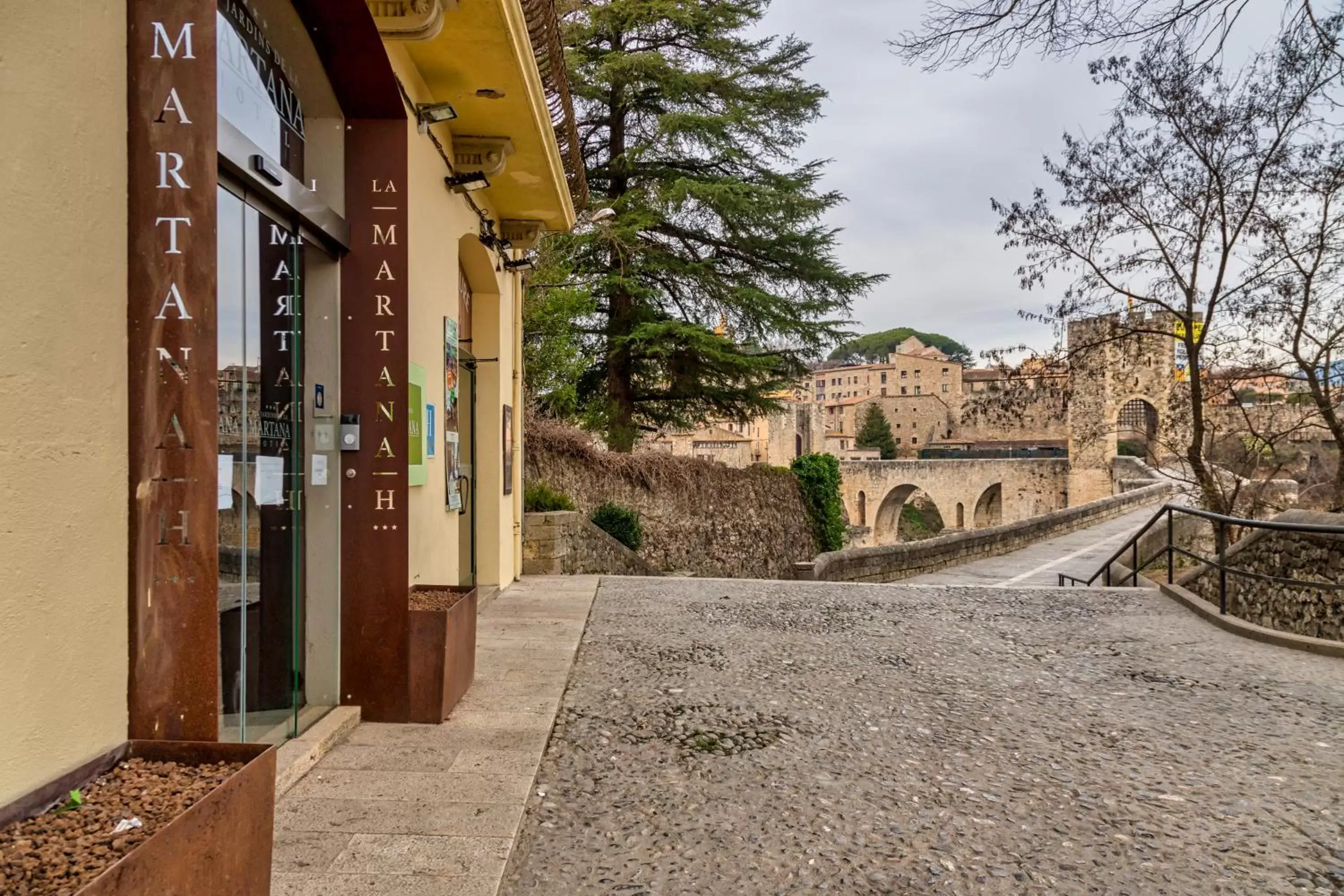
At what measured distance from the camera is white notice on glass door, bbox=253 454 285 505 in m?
3.15

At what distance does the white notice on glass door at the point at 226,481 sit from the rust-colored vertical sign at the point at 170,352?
955 millimetres

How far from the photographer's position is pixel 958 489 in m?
40.3

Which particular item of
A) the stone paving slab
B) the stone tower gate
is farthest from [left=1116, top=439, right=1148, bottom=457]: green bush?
the stone paving slab

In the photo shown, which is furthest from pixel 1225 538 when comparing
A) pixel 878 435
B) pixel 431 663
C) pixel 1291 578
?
pixel 878 435

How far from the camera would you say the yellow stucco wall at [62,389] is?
1593mm

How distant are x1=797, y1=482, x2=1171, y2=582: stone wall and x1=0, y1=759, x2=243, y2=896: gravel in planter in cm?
1004

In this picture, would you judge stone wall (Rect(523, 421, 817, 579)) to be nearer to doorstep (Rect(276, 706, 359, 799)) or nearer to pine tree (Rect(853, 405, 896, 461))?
doorstep (Rect(276, 706, 359, 799))

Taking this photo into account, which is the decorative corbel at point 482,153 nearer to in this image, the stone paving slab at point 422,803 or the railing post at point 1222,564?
the stone paving slab at point 422,803

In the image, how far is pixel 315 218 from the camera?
3334 millimetres

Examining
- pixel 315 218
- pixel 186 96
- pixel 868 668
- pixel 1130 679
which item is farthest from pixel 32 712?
pixel 1130 679

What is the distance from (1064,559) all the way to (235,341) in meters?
15.6

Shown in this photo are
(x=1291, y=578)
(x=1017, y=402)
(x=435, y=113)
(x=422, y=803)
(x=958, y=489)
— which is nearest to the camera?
(x=422, y=803)

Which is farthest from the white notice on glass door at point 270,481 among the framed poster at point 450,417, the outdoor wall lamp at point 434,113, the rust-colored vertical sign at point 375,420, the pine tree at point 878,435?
the pine tree at point 878,435

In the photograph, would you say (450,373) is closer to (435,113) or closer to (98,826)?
(435,113)
